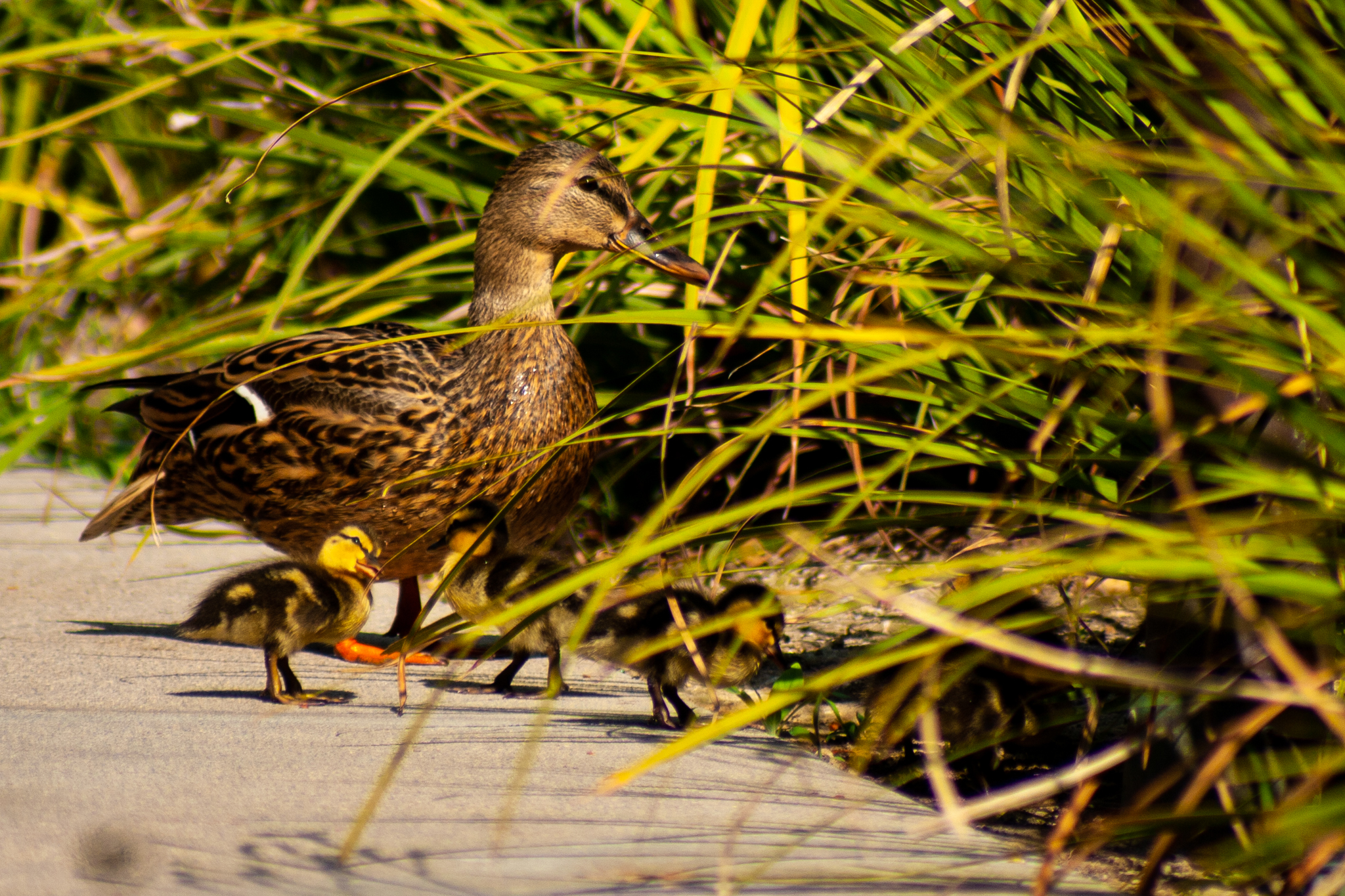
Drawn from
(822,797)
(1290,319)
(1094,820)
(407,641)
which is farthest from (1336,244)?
(407,641)

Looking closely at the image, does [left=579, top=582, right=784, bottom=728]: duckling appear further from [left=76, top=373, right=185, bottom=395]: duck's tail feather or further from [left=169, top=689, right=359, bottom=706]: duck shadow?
[left=76, top=373, right=185, bottom=395]: duck's tail feather

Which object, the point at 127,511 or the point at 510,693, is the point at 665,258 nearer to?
the point at 510,693

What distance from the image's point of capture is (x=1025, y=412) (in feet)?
6.63

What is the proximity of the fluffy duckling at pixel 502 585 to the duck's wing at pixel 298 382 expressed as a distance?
0.38 m

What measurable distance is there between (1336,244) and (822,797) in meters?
1.07

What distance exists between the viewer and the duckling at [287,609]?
99.0 inches

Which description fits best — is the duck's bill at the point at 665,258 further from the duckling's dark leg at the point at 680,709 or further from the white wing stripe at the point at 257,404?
the white wing stripe at the point at 257,404

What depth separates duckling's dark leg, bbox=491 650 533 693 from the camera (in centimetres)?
262

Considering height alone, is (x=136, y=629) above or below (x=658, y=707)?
below

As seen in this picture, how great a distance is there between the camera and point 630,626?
2615mm

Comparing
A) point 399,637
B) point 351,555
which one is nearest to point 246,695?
point 351,555

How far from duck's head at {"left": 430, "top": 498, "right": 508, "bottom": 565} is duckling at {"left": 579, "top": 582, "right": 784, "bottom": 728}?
13.2 inches

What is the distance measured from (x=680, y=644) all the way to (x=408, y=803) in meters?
0.76

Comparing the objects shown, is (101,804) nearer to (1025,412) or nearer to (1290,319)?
(1025,412)
